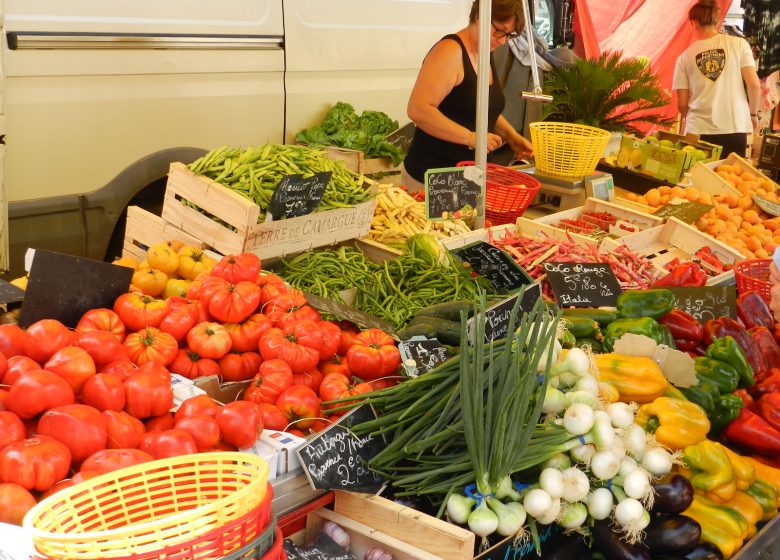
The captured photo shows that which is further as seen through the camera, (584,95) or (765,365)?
(584,95)

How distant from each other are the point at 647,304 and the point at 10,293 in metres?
2.30

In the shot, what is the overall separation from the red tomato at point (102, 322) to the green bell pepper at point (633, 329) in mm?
1720

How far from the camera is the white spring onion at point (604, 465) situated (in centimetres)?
216

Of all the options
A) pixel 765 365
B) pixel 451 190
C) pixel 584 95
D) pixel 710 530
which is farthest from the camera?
pixel 584 95

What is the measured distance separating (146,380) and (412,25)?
5.15 meters

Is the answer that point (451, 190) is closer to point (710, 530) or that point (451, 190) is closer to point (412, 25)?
point (710, 530)

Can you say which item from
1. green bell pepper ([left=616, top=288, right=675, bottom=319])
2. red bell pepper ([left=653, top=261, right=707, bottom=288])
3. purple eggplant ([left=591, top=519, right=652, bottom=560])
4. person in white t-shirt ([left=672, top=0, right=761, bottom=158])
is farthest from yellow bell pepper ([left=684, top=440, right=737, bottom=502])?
person in white t-shirt ([left=672, top=0, right=761, bottom=158])

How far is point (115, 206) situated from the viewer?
5094 mm

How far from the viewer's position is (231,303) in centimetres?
249

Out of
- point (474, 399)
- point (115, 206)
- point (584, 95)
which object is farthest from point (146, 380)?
point (584, 95)

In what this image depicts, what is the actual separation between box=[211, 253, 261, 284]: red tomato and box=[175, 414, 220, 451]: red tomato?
0.80m

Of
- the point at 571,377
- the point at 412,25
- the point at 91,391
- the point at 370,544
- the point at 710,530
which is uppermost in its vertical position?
the point at 412,25

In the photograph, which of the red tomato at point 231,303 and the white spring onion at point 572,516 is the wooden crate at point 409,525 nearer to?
the white spring onion at point 572,516

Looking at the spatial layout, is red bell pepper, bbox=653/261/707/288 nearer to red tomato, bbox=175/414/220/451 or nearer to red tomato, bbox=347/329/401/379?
red tomato, bbox=347/329/401/379
